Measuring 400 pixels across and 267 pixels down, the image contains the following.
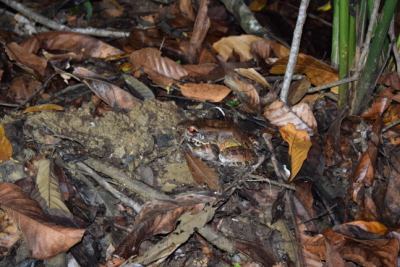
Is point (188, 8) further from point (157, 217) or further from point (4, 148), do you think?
point (157, 217)

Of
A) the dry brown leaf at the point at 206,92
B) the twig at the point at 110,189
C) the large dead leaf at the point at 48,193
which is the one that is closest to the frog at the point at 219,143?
the dry brown leaf at the point at 206,92

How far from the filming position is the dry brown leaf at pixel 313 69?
109 inches

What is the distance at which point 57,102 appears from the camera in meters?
2.67

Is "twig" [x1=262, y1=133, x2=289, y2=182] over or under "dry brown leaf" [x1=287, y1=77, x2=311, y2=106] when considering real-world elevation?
under

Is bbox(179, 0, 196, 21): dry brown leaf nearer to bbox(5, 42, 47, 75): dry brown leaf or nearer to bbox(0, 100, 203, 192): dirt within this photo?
bbox(5, 42, 47, 75): dry brown leaf

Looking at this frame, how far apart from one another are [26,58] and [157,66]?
3.05 feet

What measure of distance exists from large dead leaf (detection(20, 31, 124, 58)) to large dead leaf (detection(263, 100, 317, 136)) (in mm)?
1274

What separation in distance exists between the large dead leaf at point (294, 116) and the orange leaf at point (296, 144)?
4.9 inches

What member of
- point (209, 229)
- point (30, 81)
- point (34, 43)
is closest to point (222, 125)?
point (209, 229)

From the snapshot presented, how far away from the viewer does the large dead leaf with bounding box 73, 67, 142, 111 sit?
2.60 meters

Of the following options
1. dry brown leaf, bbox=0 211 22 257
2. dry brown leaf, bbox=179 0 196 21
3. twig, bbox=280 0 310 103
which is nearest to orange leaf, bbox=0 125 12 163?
dry brown leaf, bbox=0 211 22 257

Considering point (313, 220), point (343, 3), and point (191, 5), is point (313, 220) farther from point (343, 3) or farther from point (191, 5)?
point (191, 5)

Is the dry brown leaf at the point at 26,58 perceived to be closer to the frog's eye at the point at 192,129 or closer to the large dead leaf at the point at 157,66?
the large dead leaf at the point at 157,66

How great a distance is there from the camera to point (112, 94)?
2615 mm
